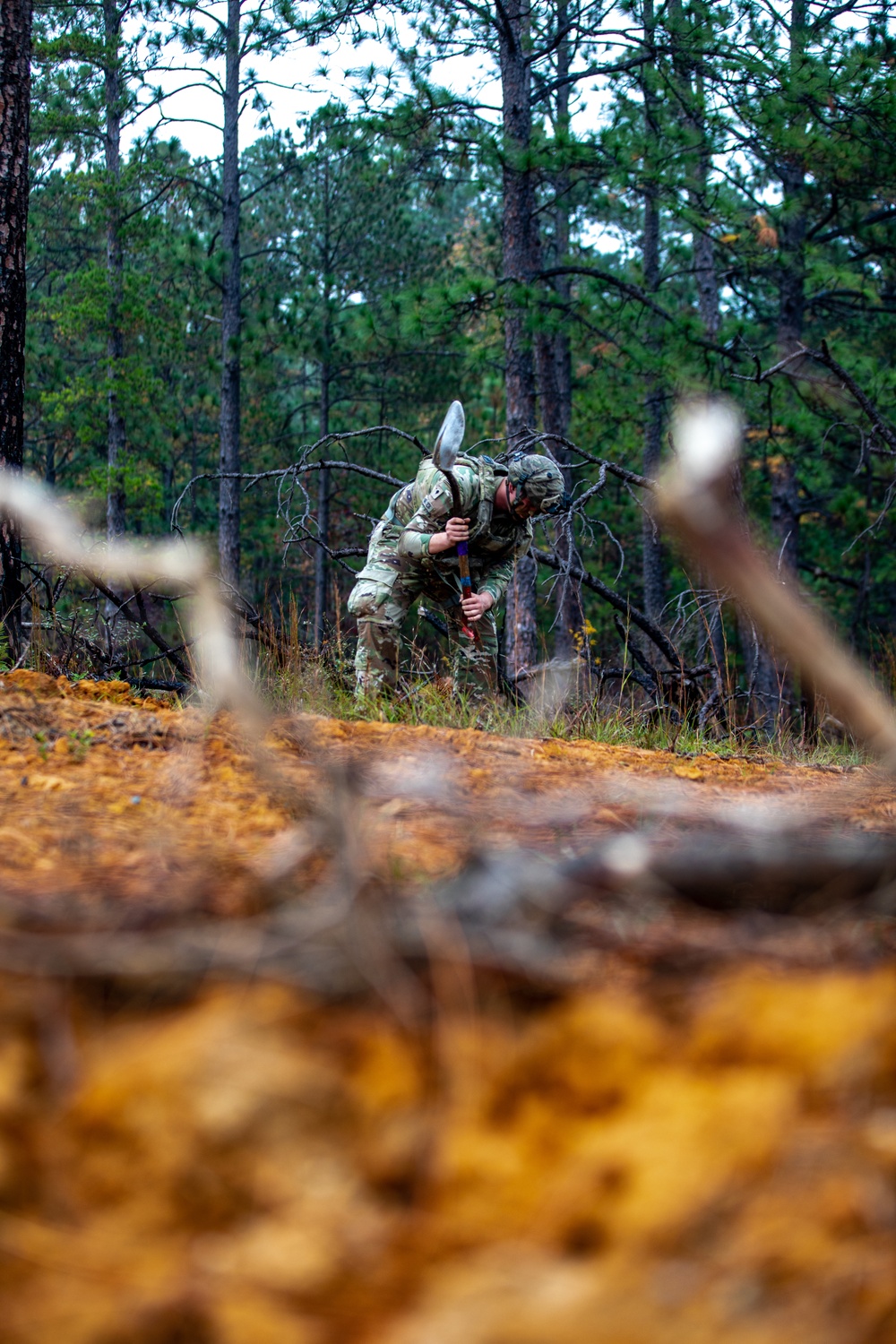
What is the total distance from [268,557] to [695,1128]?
21577 millimetres

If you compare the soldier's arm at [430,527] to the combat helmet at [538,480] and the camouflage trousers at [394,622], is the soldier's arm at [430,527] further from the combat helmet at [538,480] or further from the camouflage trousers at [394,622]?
the combat helmet at [538,480]

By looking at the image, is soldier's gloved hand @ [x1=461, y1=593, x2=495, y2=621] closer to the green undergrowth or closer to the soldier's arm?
the soldier's arm

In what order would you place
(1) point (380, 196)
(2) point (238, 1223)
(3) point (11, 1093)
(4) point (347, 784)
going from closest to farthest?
(2) point (238, 1223), (3) point (11, 1093), (4) point (347, 784), (1) point (380, 196)

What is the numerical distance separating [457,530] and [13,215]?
2.86 m

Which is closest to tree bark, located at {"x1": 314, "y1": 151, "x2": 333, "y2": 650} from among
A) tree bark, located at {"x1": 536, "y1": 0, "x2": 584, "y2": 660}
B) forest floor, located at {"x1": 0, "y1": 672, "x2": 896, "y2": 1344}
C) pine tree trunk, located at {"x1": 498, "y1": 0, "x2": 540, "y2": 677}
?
tree bark, located at {"x1": 536, "y1": 0, "x2": 584, "y2": 660}

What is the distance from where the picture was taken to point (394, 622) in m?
6.03

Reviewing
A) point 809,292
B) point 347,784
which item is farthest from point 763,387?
point 347,784

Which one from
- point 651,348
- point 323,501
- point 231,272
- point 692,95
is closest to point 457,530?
point 692,95

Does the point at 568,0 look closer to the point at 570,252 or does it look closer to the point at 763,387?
the point at 763,387

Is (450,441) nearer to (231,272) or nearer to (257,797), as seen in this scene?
(257,797)

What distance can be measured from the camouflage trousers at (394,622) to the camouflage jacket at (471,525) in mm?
92

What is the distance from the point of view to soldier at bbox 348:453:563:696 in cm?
576

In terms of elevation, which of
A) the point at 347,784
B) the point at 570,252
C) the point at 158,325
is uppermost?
the point at 570,252

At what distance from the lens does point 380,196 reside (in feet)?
62.2
